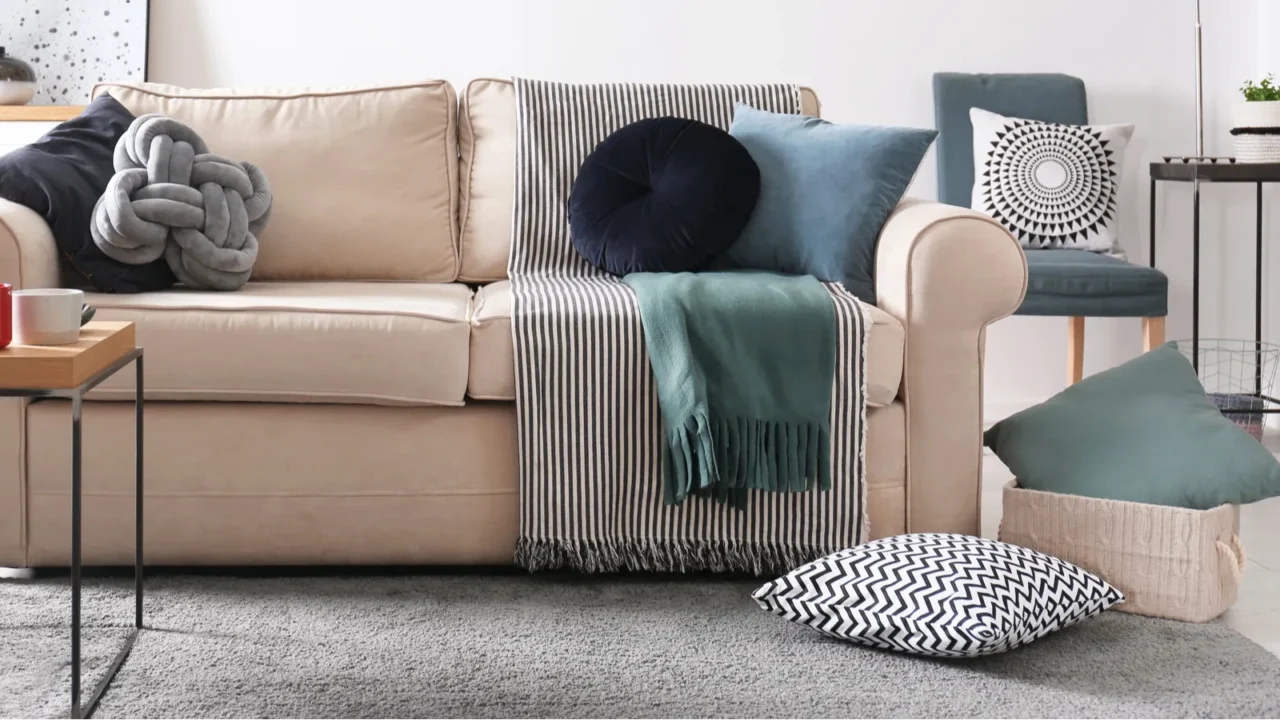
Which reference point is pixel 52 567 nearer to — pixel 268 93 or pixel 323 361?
pixel 323 361

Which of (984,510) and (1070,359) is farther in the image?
(1070,359)

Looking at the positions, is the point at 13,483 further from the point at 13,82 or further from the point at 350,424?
the point at 13,82

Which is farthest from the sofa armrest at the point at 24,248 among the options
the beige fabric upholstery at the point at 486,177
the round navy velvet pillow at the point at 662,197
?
the round navy velvet pillow at the point at 662,197

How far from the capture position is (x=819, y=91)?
3.56 meters

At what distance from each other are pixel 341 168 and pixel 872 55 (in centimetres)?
167

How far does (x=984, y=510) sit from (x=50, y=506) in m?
1.78

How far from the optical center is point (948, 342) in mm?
2068

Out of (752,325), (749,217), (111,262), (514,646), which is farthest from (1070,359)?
(111,262)

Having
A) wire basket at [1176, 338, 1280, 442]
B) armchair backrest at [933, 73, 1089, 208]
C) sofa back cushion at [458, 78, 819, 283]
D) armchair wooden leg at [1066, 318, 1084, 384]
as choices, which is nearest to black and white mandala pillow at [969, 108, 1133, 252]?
armchair backrest at [933, 73, 1089, 208]

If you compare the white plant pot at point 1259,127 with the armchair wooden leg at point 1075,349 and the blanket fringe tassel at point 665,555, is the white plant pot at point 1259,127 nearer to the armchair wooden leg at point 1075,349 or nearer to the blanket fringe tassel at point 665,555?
the armchair wooden leg at point 1075,349

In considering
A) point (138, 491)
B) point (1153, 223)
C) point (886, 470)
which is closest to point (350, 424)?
point (138, 491)

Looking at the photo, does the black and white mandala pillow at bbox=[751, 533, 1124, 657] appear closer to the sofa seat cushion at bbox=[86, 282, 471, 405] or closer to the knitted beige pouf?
the knitted beige pouf

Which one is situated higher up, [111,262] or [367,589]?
[111,262]

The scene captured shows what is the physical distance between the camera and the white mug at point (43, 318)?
1496 millimetres
